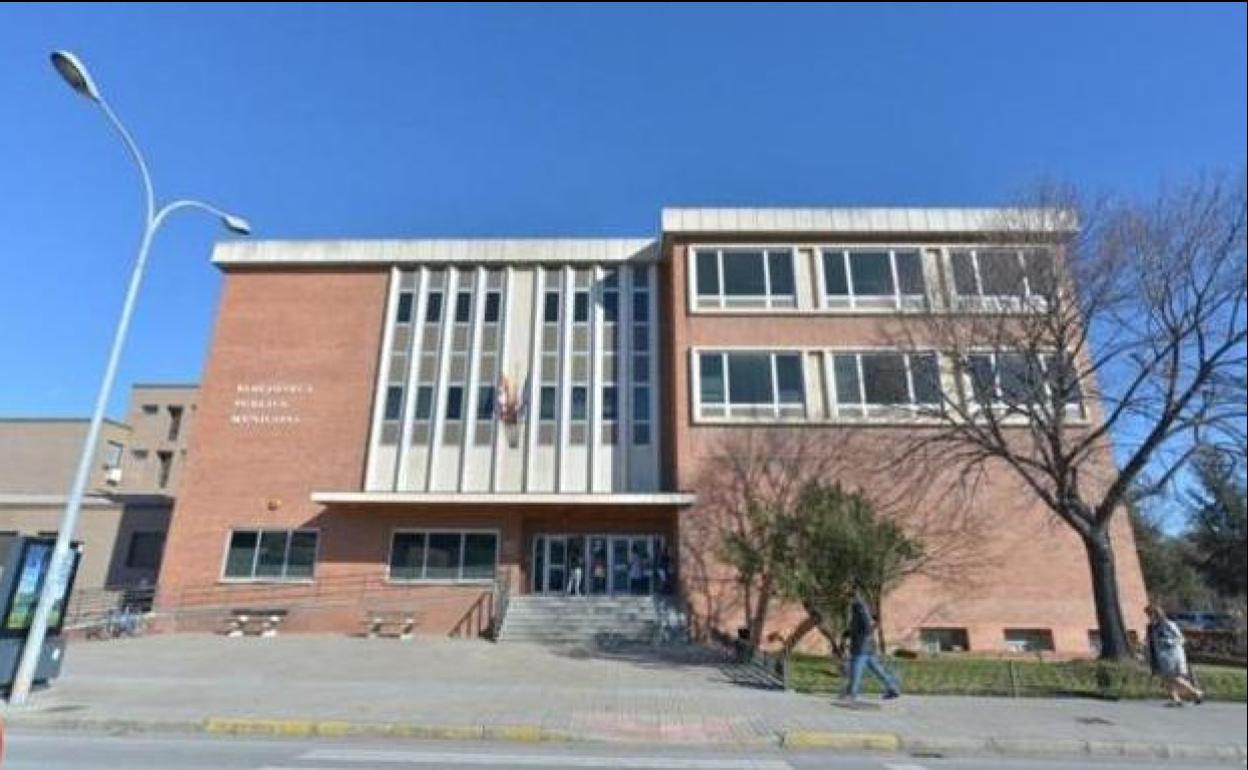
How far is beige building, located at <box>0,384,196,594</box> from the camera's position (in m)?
11.3

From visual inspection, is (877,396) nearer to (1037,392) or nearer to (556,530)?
(1037,392)

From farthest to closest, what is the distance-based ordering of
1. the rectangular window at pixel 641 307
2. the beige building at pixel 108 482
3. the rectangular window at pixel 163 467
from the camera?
the rectangular window at pixel 163 467, the rectangular window at pixel 641 307, the beige building at pixel 108 482

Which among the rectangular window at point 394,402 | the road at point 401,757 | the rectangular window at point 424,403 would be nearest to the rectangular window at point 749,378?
the rectangular window at point 424,403

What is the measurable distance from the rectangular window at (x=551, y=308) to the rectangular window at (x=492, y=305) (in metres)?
1.77

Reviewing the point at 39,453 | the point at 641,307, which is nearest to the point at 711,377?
the point at 641,307

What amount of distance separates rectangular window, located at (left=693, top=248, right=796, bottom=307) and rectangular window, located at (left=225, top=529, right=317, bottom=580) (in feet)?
53.0

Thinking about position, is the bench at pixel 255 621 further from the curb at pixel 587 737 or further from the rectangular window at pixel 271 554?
the curb at pixel 587 737

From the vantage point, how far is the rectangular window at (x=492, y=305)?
1151 inches

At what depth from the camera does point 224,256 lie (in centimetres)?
2969

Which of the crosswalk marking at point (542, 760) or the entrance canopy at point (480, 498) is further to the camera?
the entrance canopy at point (480, 498)

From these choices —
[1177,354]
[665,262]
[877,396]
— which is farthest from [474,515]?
[1177,354]

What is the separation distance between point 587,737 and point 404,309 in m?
23.0

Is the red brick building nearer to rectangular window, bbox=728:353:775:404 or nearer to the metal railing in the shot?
rectangular window, bbox=728:353:775:404

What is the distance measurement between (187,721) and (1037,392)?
1795 centimetres
